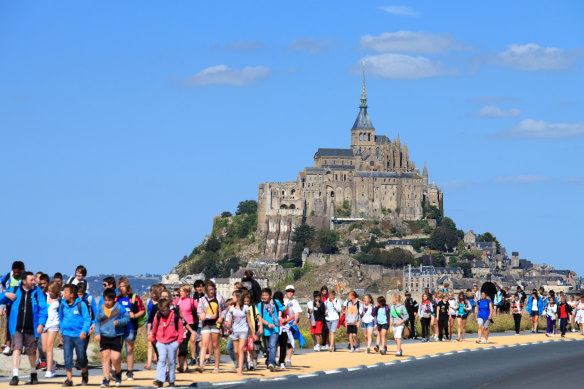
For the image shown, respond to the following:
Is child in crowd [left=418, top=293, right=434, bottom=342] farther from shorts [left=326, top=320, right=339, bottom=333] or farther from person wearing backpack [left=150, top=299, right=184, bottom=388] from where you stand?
person wearing backpack [left=150, top=299, right=184, bottom=388]

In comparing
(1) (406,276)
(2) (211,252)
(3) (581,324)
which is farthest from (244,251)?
(3) (581,324)

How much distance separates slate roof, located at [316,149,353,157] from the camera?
164 m

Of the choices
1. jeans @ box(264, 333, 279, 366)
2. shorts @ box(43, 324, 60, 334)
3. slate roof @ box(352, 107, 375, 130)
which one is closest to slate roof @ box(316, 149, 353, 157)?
slate roof @ box(352, 107, 375, 130)

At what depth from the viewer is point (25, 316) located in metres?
18.5

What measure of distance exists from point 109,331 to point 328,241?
13125 centimetres

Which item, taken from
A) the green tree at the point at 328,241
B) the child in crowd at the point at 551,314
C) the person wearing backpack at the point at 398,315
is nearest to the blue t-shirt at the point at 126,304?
the person wearing backpack at the point at 398,315

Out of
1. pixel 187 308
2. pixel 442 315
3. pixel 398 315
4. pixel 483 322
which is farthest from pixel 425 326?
pixel 187 308

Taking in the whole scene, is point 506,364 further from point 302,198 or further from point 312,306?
point 302,198

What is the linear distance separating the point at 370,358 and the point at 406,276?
117749 millimetres

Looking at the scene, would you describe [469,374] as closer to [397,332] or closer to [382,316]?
[397,332]

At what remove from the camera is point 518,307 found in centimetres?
3553

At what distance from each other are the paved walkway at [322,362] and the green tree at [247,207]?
13588 centimetres

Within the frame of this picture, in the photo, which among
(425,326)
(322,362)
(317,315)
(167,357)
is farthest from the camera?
(425,326)

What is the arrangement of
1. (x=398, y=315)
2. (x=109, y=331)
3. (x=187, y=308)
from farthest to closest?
1. (x=398, y=315)
2. (x=187, y=308)
3. (x=109, y=331)
